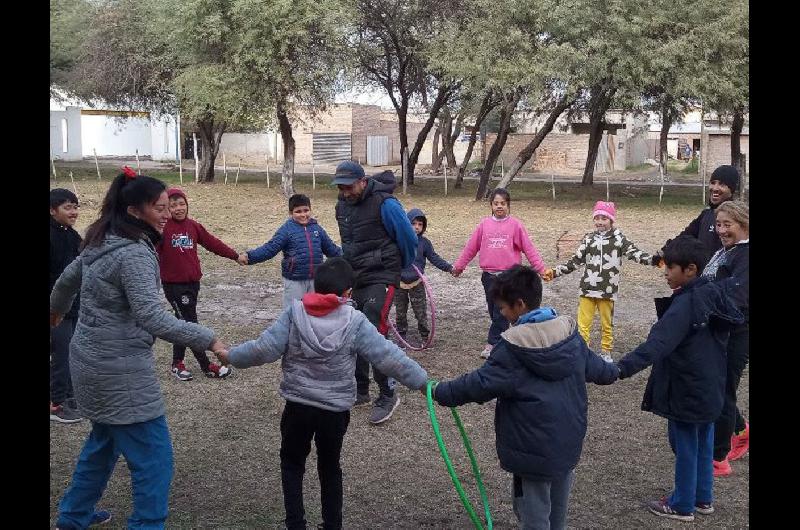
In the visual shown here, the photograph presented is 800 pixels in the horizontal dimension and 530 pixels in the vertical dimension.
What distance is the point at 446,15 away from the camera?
26.1 m

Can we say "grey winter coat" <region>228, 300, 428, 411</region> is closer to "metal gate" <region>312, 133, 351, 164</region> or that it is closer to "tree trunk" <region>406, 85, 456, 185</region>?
"tree trunk" <region>406, 85, 456, 185</region>

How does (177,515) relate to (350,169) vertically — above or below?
below

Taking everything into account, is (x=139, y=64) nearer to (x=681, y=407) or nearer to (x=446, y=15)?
(x=446, y=15)

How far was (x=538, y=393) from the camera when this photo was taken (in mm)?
3717

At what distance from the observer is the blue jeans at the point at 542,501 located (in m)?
3.85

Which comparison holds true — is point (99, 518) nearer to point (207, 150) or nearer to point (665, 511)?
point (665, 511)

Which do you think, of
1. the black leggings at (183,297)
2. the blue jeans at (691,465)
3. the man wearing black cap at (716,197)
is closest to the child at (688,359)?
the blue jeans at (691,465)

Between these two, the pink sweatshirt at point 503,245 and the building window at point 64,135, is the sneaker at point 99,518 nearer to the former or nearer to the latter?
the pink sweatshirt at point 503,245

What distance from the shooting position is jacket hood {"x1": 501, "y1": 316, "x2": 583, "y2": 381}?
12.0ft

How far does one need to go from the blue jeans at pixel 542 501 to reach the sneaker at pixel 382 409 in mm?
2214

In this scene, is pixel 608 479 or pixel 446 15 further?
pixel 446 15

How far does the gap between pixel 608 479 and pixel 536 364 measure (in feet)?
6.18
